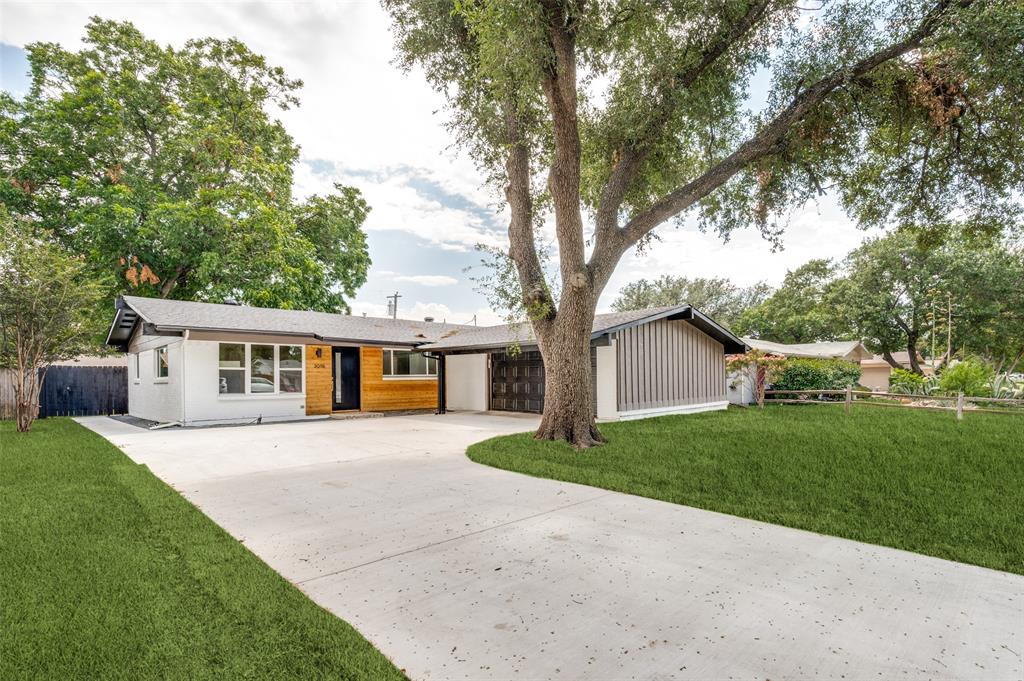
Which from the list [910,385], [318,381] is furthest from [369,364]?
[910,385]

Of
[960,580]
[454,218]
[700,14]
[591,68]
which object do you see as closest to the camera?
[960,580]

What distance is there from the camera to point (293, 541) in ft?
12.5

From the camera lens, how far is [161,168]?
18.7 metres

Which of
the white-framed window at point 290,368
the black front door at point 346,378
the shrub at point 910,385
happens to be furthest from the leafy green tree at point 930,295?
the white-framed window at point 290,368

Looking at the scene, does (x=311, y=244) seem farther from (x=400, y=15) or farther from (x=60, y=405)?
(x=400, y=15)

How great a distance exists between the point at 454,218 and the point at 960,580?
16120mm

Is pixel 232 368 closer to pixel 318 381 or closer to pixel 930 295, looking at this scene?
pixel 318 381

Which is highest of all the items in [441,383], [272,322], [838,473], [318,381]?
[272,322]

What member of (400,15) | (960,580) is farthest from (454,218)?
(960,580)

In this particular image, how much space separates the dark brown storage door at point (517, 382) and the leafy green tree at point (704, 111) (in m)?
5.38

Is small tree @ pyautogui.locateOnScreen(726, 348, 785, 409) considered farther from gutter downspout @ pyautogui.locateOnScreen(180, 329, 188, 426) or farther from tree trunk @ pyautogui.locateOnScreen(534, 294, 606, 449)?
gutter downspout @ pyautogui.locateOnScreen(180, 329, 188, 426)

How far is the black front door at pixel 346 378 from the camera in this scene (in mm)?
14344

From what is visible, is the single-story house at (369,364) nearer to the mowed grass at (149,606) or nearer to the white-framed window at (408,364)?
the white-framed window at (408,364)

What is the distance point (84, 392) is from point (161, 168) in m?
8.65
